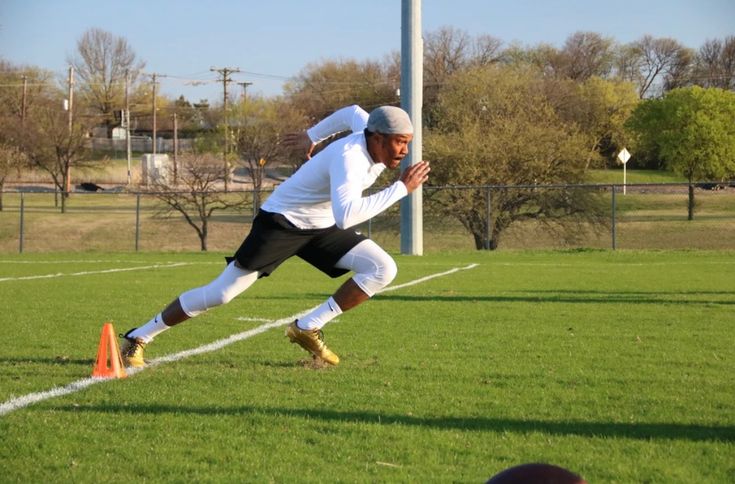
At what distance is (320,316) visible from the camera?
7332 millimetres

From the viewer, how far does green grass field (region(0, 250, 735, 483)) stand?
15.1ft

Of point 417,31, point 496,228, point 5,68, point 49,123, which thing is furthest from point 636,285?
point 5,68

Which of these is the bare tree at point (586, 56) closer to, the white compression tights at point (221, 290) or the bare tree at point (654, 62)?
the bare tree at point (654, 62)

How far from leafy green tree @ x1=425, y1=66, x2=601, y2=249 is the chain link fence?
7cm

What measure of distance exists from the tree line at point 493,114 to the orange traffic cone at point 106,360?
5.43 meters

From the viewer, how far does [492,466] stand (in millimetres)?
4539

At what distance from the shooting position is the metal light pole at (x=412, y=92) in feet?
79.5

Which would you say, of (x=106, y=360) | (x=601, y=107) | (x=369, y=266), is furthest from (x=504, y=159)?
(x=601, y=107)

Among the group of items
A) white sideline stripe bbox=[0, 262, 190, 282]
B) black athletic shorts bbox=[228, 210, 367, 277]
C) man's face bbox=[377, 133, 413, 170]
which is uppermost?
man's face bbox=[377, 133, 413, 170]

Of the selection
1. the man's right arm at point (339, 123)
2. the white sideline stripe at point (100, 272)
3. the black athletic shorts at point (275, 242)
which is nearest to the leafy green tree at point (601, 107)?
the white sideline stripe at point (100, 272)

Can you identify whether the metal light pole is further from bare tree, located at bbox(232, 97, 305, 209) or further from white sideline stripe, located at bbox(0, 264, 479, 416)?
bare tree, located at bbox(232, 97, 305, 209)

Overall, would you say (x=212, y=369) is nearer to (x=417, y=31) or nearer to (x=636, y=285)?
(x=636, y=285)

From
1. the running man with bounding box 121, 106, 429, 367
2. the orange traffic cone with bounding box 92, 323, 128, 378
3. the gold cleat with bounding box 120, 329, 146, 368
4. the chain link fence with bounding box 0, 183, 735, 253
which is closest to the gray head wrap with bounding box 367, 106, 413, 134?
the running man with bounding box 121, 106, 429, 367

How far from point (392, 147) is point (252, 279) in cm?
140
